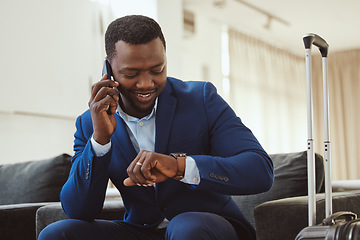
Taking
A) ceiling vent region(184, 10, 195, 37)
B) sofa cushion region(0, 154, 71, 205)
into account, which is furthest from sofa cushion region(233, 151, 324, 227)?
ceiling vent region(184, 10, 195, 37)

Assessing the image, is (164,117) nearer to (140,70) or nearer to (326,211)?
(140,70)

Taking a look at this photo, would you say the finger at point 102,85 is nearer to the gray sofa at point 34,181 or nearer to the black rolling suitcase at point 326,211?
the black rolling suitcase at point 326,211

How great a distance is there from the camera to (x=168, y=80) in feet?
5.90

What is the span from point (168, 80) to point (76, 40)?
10.4 feet

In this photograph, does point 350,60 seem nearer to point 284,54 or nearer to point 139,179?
point 284,54

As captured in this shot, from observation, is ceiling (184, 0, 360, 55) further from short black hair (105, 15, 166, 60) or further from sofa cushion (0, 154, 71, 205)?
short black hair (105, 15, 166, 60)

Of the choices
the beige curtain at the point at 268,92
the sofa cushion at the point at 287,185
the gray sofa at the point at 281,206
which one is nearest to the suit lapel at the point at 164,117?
the gray sofa at the point at 281,206

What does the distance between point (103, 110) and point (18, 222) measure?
0.99 metres

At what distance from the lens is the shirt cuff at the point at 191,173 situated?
4.71ft

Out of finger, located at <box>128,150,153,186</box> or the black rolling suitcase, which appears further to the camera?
finger, located at <box>128,150,153,186</box>

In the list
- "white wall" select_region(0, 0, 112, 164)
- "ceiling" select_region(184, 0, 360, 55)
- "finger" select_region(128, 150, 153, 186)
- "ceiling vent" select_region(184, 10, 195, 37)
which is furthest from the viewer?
"ceiling" select_region(184, 0, 360, 55)

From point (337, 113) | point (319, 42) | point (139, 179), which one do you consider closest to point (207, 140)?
point (139, 179)

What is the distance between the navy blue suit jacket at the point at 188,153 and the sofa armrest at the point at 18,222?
71cm

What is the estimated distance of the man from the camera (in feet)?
4.88
